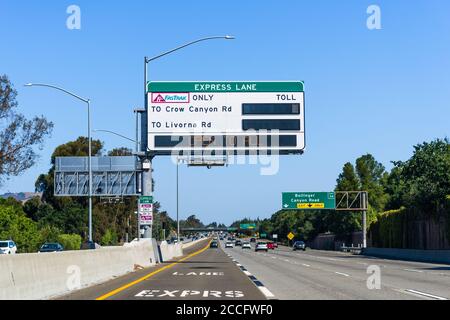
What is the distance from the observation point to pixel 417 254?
60.8 m

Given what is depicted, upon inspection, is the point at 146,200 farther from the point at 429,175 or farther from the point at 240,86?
the point at 429,175

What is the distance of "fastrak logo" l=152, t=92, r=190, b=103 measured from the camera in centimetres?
4153

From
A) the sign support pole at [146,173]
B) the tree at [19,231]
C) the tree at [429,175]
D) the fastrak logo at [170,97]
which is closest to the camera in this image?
the fastrak logo at [170,97]

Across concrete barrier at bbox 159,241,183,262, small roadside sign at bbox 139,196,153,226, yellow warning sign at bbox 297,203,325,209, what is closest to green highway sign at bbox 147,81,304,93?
small roadside sign at bbox 139,196,153,226

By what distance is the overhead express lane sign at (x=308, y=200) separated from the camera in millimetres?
93106

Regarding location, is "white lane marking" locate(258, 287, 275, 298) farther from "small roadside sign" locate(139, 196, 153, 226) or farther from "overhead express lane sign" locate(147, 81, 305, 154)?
"small roadside sign" locate(139, 196, 153, 226)

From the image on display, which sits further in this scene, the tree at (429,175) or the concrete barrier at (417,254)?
the tree at (429,175)

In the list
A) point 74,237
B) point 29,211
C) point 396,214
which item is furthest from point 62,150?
point 396,214

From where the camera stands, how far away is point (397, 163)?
86.9 meters

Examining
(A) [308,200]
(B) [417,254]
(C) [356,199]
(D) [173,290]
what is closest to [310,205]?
(A) [308,200]

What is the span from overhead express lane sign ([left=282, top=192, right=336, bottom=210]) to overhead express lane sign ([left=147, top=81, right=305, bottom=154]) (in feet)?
171

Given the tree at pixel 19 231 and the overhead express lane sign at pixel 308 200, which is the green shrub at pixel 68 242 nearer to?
the tree at pixel 19 231

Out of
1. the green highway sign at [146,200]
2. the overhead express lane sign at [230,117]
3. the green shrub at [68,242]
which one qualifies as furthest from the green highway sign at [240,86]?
the green shrub at [68,242]
